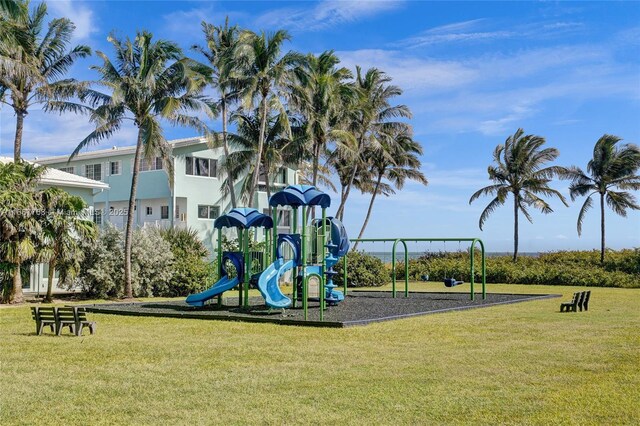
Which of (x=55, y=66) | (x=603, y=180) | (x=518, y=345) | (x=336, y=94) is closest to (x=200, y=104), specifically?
(x=55, y=66)

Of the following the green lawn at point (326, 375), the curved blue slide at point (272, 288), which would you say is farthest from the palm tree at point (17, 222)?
the curved blue slide at point (272, 288)

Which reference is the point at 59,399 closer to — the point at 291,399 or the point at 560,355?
the point at 291,399

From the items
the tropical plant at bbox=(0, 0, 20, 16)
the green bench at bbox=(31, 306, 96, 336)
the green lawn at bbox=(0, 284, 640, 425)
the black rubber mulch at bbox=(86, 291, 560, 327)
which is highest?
the tropical plant at bbox=(0, 0, 20, 16)

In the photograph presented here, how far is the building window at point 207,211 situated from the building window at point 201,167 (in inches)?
76.0

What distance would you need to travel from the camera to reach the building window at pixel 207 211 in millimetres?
41900

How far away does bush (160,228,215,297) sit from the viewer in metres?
29.9

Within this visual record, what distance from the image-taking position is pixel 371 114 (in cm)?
4325

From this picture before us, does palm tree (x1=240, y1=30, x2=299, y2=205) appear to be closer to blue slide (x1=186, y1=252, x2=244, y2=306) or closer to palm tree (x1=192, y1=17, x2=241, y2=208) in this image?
palm tree (x1=192, y1=17, x2=241, y2=208)

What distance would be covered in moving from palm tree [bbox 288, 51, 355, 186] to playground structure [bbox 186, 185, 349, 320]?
1547cm

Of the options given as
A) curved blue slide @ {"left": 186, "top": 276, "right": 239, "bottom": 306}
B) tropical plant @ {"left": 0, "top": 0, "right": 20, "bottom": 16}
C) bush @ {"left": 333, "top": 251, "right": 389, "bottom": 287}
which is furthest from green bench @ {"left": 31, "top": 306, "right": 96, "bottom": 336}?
bush @ {"left": 333, "top": 251, "right": 389, "bottom": 287}

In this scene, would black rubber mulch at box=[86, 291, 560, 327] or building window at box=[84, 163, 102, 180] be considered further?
building window at box=[84, 163, 102, 180]

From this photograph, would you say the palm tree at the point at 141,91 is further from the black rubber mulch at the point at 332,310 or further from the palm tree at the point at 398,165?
the palm tree at the point at 398,165

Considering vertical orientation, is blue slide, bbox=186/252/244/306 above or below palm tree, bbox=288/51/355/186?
below

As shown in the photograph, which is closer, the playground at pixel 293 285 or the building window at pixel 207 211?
the playground at pixel 293 285
